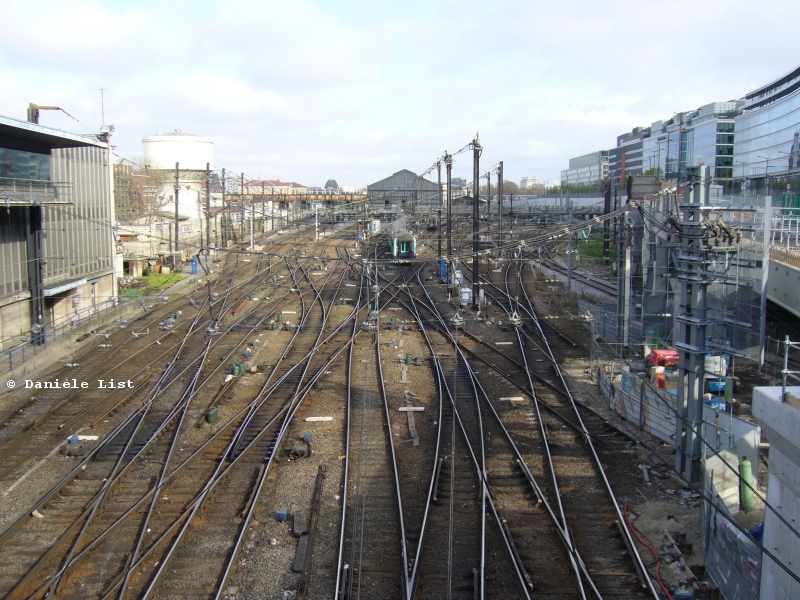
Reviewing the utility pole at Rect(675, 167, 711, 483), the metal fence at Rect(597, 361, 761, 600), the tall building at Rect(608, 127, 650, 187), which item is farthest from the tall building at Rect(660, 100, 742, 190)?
the utility pole at Rect(675, 167, 711, 483)

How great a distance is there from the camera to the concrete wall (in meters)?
5.02

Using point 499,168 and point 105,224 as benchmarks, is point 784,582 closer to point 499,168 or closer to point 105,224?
point 105,224

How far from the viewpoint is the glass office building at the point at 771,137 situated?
32.9 m

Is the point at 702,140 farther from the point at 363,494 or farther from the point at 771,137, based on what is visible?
the point at 363,494

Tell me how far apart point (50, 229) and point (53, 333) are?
352 centimetres

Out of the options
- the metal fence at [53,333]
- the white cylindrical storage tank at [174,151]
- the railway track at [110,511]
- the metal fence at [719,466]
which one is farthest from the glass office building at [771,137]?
the white cylindrical storage tank at [174,151]

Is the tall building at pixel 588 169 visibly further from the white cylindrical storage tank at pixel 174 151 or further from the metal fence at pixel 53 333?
the metal fence at pixel 53 333

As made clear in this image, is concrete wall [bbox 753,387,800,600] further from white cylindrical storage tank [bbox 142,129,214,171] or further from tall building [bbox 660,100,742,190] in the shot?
white cylindrical storage tank [bbox 142,129,214,171]

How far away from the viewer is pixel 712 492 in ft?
23.3

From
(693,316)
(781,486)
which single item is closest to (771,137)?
(693,316)

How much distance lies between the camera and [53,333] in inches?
627

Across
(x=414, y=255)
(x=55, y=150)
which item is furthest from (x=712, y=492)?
(x=414, y=255)

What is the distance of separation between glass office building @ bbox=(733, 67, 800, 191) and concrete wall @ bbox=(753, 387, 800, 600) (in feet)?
91.4

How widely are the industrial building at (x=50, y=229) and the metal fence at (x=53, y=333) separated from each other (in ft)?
0.54
